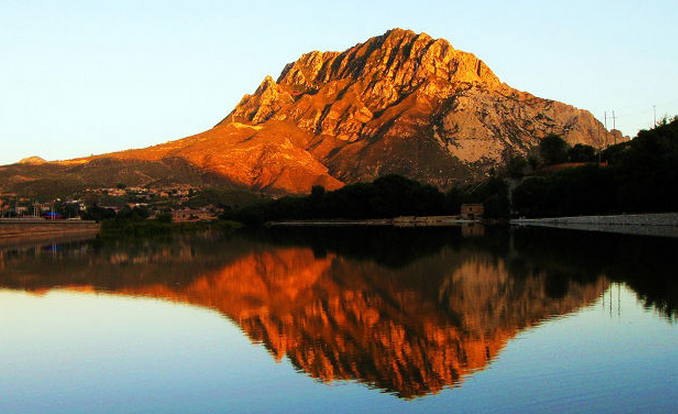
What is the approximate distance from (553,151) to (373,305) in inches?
4811

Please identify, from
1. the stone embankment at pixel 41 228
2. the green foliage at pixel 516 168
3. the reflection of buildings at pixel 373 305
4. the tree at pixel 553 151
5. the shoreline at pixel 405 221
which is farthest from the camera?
the green foliage at pixel 516 168

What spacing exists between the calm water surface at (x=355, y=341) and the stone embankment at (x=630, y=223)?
27711 mm

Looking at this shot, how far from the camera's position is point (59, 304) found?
25.3 m

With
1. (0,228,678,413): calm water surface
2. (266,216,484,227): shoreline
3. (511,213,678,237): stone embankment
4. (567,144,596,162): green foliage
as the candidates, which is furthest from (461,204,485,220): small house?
(0,228,678,413): calm water surface

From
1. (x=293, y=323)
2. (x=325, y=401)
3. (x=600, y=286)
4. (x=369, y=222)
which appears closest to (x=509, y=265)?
(x=600, y=286)

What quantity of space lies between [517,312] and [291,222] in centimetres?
12767

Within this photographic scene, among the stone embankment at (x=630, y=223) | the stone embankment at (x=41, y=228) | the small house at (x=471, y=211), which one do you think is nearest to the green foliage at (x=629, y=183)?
the stone embankment at (x=630, y=223)

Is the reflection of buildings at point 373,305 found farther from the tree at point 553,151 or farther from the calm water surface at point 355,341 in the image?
the tree at point 553,151

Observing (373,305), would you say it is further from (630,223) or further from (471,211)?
(471,211)

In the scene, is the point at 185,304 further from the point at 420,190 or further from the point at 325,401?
the point at 420,190

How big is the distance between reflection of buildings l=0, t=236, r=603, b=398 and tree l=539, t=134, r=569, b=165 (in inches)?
4062

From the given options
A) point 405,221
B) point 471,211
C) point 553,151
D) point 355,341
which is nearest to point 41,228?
point 405,221

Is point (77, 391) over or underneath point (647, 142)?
underneath

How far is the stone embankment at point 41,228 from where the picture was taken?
347 feet
